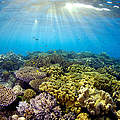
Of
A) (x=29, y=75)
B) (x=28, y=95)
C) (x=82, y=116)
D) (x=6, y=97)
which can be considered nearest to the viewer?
(x=82, y=116)

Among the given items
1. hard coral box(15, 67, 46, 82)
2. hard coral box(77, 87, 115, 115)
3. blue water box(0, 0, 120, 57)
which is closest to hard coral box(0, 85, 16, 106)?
hard coral box(15, 67, 46, 82)

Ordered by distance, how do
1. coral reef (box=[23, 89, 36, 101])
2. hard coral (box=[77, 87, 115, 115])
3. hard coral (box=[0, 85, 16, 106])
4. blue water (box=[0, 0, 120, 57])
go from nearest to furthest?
1. hard coral (box=[77, 87, 115, 115])
2. hard coral (box=[0, 85, 16, 106])
3. coral reef (box=[23, 89, 36, 101])
4. blue water (box=[0, 0, 120, 57])

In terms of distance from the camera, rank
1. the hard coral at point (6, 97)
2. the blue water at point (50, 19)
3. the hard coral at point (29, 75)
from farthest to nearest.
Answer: the blue water at point (50, 19), the hard coral at point (29, 75), the hard coral at point (6, 97)

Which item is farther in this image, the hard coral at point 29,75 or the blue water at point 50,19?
the blue water at point 50,19

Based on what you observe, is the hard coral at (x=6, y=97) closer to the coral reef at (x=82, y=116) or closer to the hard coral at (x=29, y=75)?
the hard coral at (x=29, y=75)

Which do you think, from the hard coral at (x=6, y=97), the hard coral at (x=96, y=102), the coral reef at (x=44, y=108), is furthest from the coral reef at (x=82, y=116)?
the hard coral at (x=6, y=97)

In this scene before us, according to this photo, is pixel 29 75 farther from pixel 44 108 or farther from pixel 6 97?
pixel 44 108

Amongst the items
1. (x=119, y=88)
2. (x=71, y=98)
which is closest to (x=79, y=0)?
(x=119, y=88)

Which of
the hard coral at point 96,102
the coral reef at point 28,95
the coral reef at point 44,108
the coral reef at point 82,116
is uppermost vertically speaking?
the hard coral at point 96,102

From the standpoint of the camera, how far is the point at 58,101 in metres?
4.61

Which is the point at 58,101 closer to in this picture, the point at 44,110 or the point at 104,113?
the point at 44,110

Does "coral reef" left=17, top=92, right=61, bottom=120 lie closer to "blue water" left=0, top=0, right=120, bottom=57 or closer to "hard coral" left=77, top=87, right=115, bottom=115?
"hard coral" left=77, top=87, right=115, bottom=115

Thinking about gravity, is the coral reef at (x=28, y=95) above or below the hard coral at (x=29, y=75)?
below

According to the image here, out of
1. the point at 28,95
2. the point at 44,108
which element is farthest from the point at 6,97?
the point at 44,108
